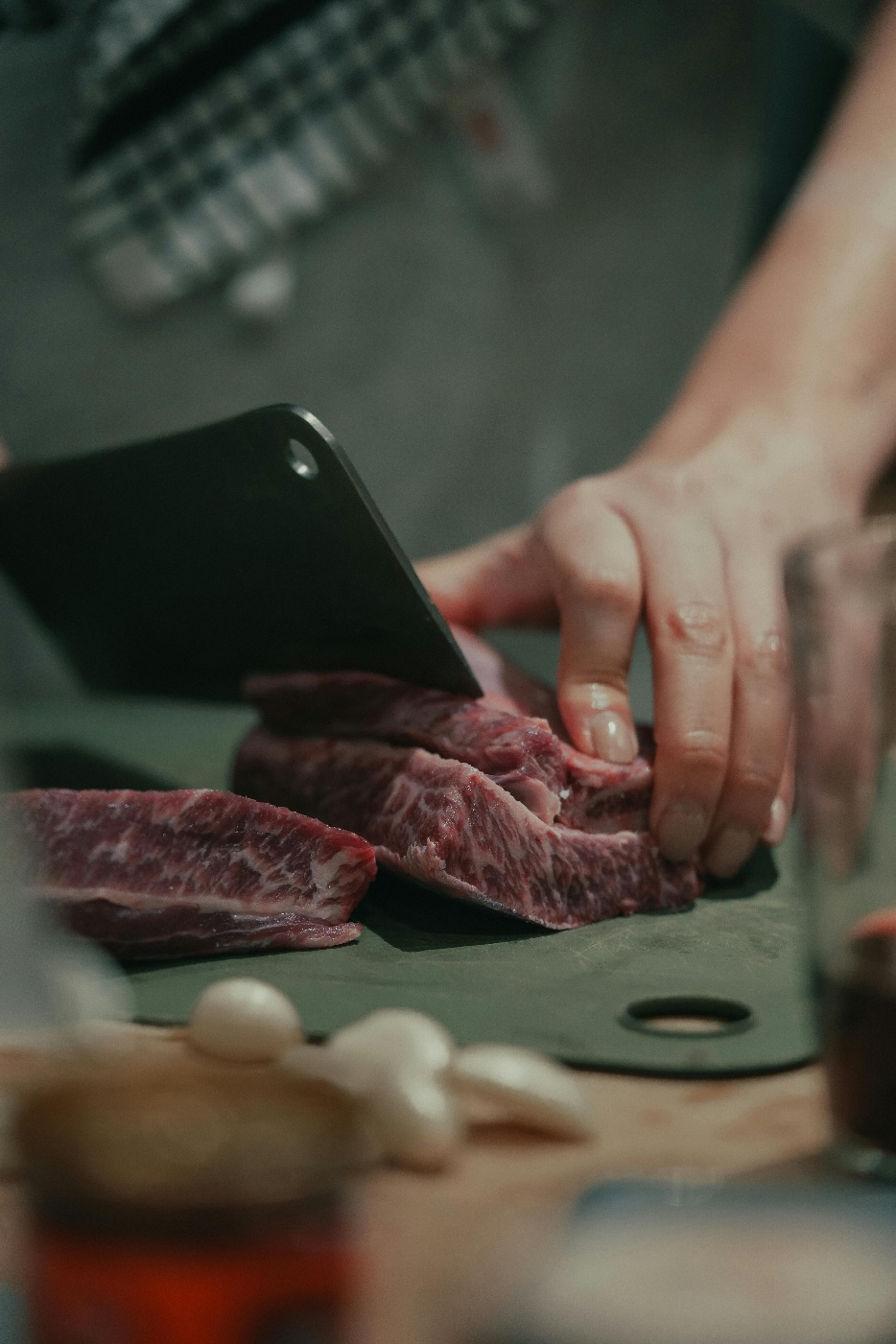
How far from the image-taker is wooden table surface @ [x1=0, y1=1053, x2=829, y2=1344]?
0.84 meters

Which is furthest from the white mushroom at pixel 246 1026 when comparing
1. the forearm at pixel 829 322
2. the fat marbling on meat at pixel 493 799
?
the forearm at pixel 829 322

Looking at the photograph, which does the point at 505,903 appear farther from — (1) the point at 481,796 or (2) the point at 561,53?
(2) the point at 561,53

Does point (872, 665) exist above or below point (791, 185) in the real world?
below

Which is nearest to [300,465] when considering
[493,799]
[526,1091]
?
[493,799]

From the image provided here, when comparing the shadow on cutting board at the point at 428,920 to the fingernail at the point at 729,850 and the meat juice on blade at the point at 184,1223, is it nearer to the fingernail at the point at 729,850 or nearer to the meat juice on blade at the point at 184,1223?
the fingernail at the point at 729,850

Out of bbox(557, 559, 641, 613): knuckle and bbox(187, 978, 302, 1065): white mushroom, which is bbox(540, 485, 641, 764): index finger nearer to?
bbox(557, 559, 641, 613): knuckle

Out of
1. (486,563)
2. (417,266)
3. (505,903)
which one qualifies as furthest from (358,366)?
(505,903)

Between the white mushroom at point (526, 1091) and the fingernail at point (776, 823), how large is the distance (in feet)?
3.04

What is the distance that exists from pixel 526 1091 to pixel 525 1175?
0.22 feet

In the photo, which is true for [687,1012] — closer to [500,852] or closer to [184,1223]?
[500,852]

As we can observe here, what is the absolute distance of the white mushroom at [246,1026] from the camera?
1266mm

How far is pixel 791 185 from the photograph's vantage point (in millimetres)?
4078

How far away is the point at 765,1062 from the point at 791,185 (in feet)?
11.3

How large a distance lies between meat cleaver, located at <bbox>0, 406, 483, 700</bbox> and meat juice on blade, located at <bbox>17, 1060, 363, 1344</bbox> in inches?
48.1
